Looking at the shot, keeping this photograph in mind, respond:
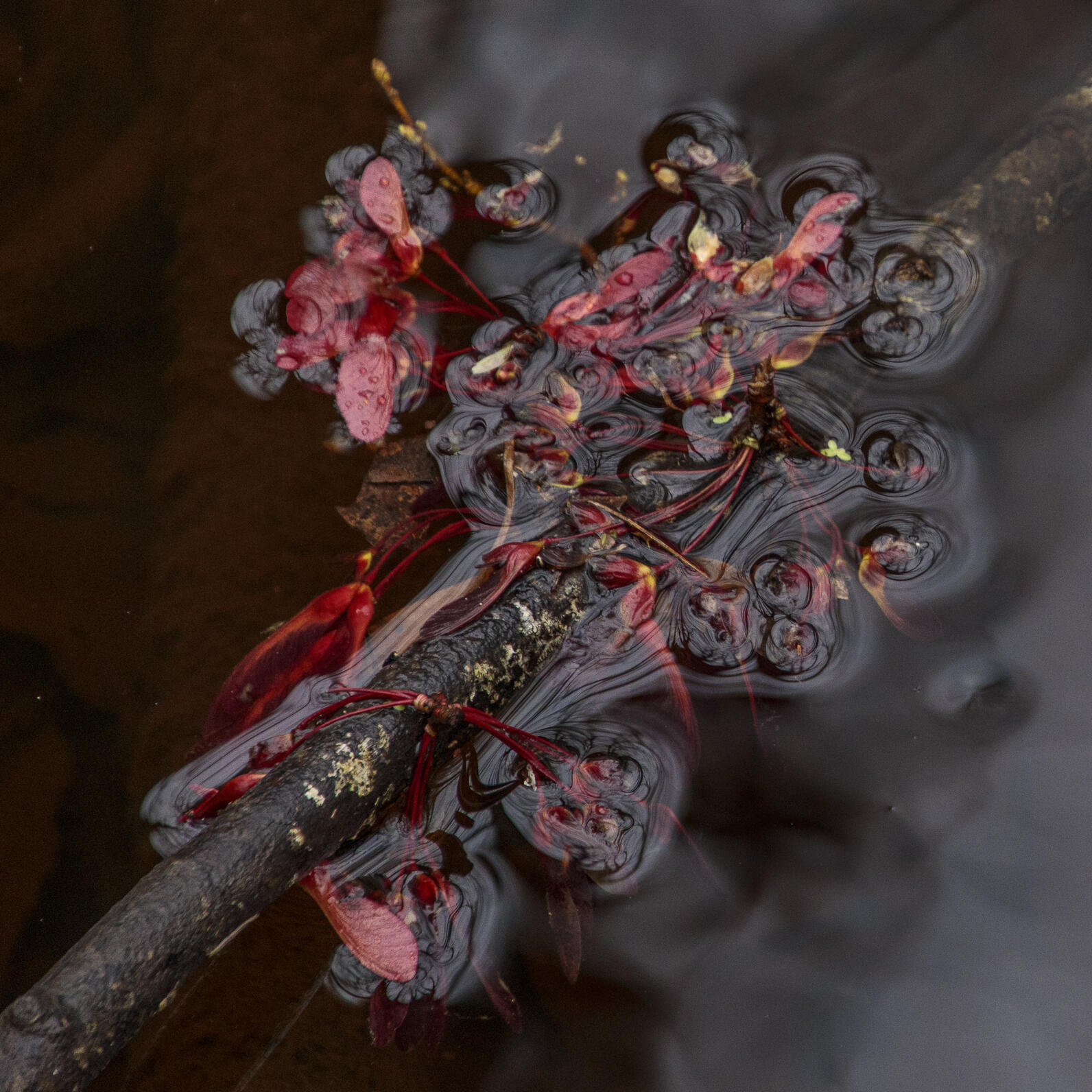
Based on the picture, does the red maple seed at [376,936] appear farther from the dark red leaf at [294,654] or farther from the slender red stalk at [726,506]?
the slender red stalk at [726,506]

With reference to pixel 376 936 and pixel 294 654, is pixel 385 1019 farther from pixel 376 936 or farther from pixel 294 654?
pixel 294 654

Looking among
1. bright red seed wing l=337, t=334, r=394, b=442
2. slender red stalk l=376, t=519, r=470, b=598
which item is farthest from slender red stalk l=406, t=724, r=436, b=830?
bright red seed wing l=337, t=334, r=394, b=442

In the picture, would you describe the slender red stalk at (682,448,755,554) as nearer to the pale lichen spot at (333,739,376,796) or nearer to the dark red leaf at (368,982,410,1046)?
the pale lichen spot at (333,739,376,796)

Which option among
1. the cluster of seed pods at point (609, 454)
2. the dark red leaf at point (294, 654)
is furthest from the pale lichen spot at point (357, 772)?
the dark red leaf at point (294, 654)

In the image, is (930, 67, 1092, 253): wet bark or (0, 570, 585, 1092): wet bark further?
(930, 67, 1092, 253): wet bark

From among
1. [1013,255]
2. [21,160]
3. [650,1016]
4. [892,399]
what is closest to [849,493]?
[892,399]

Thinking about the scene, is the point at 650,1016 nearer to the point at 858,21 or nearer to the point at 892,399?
the point at 892,399
